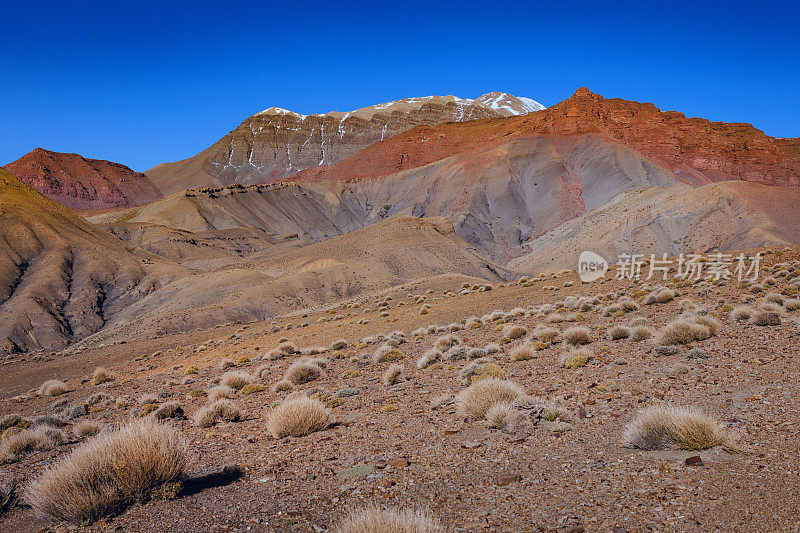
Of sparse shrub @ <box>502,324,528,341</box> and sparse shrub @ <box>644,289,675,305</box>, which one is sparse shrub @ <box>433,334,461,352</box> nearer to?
sparse shrub @ <box>502,324,528,341</box>

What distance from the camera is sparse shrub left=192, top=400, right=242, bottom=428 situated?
9.49m

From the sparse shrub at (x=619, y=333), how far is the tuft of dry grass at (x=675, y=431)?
6.36 m

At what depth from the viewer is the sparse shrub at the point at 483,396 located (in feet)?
25.0

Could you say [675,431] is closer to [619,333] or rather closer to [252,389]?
[619,333]

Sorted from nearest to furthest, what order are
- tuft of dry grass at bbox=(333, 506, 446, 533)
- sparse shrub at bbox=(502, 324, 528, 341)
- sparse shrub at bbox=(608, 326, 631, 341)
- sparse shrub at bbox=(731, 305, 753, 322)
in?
tuft of dry grass at bbox=(333, 506, 446, 533) → sparse shrub at bbox=(731, 305, 753, 322) → sparse shrub at bbox=(608, 326, 631, 341) → sparse shrub at bbox=(502, 324, 528, 341)

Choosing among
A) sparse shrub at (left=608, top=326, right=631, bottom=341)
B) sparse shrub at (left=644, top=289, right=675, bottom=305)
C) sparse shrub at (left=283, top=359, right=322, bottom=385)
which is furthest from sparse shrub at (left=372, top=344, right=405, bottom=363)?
sparse shrub at (left=644, top=289, right=675, bottom=305)

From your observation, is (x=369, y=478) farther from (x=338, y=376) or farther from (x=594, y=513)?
(x=338, y=376)

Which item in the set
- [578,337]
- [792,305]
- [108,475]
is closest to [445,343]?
[578,337]

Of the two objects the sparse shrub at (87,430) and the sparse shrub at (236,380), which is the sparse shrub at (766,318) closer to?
the sparse shrub at (236,380)

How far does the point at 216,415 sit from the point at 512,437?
245 inches

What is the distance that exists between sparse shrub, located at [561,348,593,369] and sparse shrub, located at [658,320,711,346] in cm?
160

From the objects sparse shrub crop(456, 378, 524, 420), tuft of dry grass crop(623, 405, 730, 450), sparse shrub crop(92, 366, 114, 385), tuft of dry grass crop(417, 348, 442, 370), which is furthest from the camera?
sparse shrub crop(92, 366, 114, 385)

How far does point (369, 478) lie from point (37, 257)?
2969 inches

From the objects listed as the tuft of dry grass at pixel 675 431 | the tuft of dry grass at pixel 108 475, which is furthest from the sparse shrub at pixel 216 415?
the tuft of dry grass at pixel 675 431
